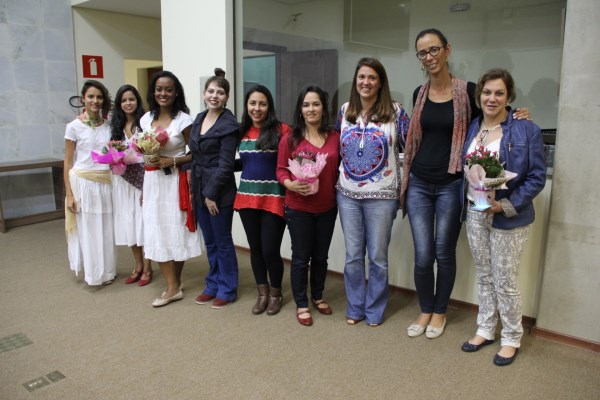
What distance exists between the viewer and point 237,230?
461cm

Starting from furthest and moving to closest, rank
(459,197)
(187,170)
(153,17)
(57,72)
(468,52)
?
(153,17)
(57,72)
(468,52)
(187,170)
(459,197)

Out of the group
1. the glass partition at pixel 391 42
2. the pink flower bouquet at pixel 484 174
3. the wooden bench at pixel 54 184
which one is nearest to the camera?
the pink flower bouquet at pixel 484 174

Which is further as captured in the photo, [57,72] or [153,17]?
[153,17]

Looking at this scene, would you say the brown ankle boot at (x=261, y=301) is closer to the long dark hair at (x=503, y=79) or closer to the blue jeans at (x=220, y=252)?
the blue jeans at (x=220, y=252)

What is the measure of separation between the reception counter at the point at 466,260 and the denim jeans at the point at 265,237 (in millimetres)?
796

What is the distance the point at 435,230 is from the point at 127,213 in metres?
2.17

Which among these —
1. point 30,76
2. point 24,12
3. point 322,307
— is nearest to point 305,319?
point 322,307

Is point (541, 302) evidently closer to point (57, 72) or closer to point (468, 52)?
point (468, 52)

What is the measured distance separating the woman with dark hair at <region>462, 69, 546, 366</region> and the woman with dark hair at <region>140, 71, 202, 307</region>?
176 centimetres

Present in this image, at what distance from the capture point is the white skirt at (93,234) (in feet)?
11.5

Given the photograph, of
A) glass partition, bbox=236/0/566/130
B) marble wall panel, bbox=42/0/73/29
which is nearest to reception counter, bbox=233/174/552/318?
glass partition, bbox=236/0/566/130

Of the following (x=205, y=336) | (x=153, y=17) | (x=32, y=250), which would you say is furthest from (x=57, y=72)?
(x=205, y=336)

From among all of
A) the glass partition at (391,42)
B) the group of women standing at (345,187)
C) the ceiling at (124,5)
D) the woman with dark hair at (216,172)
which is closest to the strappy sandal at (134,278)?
the group of women standing at (345,187)

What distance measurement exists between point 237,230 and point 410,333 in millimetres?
2180
